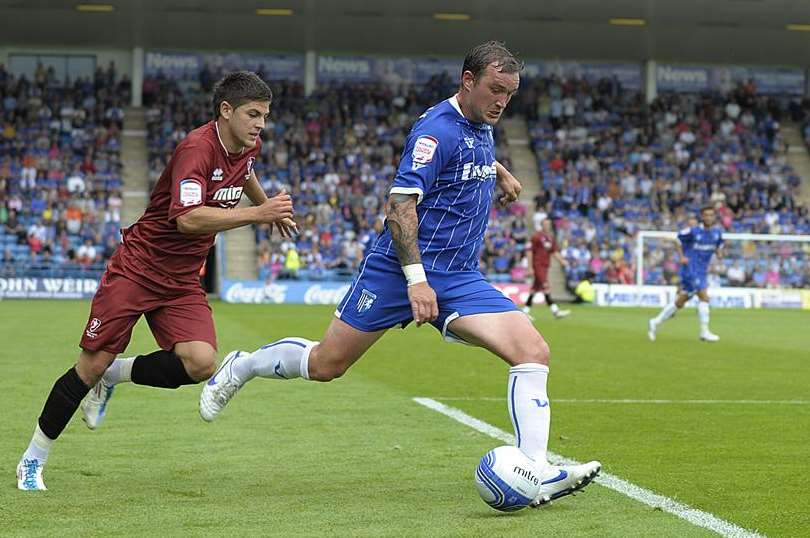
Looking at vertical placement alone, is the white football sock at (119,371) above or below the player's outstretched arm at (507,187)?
A: below

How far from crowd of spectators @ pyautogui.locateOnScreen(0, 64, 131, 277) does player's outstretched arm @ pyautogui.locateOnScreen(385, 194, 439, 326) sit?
31530mm

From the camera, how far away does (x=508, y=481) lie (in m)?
5.87

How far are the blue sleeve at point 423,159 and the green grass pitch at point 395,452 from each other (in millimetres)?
1527

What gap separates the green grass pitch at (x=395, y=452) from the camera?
226 inches

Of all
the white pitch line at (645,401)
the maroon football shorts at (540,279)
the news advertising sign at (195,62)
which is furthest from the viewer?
the news advertising sign at (195,62)

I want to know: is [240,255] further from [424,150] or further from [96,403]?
[424,150]

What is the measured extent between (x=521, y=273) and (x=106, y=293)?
3216cm

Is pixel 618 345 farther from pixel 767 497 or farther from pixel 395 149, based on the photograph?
pixel 395 149

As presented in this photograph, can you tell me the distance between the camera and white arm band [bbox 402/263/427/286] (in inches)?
242

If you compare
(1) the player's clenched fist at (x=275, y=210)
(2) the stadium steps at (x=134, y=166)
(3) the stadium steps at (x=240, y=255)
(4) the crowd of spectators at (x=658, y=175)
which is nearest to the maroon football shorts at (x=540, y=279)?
(4) the crowd of spectators at (x=658, y=175)

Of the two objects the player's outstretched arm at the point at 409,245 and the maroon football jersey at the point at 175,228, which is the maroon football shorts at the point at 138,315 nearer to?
the maroon football jersey at the point at 175,228

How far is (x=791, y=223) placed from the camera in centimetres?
4194

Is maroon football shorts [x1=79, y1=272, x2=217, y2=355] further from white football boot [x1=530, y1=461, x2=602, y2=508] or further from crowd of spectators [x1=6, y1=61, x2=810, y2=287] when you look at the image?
crowd of spectators [x1=6, y1=61, x2=810, y2=287]

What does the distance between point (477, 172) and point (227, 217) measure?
4.16 feet
